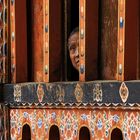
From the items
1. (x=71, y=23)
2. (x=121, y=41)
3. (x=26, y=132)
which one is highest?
(x=71, y=23)

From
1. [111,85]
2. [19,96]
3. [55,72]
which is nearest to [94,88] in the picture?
[111,85]

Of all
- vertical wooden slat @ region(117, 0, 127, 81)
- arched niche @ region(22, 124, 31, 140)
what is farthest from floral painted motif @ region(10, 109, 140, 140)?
vertical wooden slat @ region(117, 0, 127, 81)

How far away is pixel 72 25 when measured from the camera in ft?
11.9

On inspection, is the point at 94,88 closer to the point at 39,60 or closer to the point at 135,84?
the point at 135,84

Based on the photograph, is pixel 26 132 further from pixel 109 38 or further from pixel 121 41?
pixel 121 41

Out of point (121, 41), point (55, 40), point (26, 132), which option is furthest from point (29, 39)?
point (121, 41)

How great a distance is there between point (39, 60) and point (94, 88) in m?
0.61

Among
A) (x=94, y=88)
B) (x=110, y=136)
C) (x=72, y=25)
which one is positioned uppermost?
(x=72, y=25)

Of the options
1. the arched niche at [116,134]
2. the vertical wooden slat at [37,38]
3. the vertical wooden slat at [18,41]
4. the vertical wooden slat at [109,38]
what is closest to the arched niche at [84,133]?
the arched niche at [116,134]

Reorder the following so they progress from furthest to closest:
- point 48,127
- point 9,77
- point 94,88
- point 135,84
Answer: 1. point 9,77
2. point 48,127
3. point 94,88
4. point 135,84

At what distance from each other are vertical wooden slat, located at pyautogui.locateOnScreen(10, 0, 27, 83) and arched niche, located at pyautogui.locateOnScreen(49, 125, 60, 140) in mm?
412

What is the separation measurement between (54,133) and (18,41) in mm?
629

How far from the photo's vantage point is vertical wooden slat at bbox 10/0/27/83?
3.71 metres

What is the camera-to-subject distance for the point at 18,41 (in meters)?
3.72
